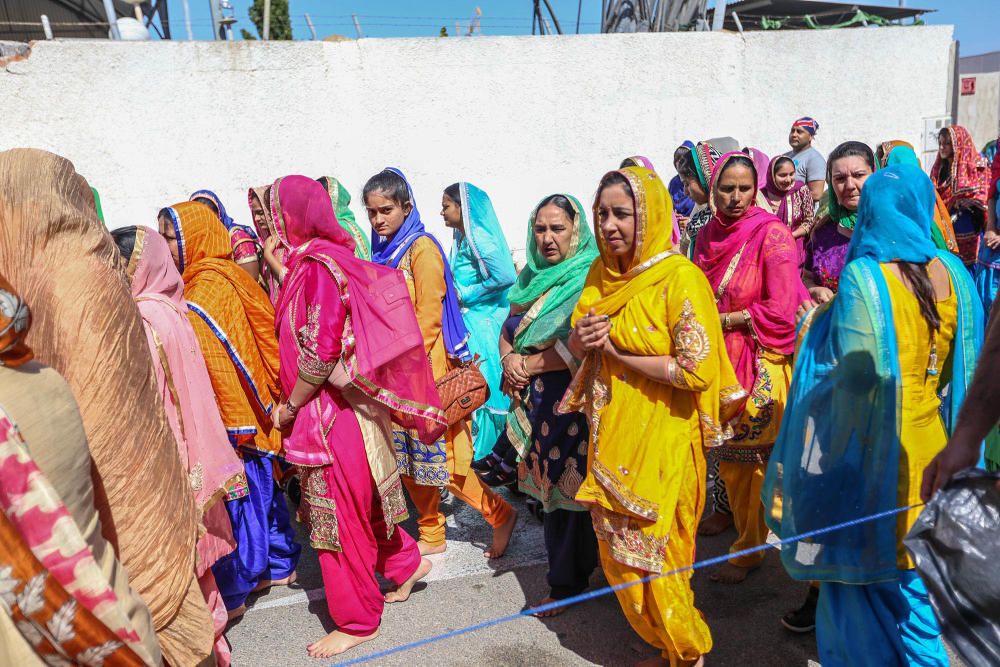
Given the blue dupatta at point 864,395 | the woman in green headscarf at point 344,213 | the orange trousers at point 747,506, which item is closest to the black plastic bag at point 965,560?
the blue dupatta at point 864,395

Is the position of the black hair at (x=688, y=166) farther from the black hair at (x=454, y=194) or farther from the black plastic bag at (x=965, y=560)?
the black plastic bag at (x=965, y=560)

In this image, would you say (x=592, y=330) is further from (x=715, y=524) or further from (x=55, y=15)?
(x=55, y=15)

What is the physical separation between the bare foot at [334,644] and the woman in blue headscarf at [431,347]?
0.91 m

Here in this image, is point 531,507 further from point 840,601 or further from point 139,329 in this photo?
point 139,329

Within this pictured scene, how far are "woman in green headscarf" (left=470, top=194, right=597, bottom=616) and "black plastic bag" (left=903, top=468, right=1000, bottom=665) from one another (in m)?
1.68

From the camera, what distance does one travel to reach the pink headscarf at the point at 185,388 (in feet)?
8.98

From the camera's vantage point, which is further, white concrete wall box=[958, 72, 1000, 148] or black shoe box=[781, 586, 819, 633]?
white concrete wall box=[958, 72, 1000, 148]

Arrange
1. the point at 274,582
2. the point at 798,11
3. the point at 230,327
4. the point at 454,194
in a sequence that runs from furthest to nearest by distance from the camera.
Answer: the point at 798,11
the point at 454,194
the point at 274,582
the point at 230,327

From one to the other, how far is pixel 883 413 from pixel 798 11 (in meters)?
11.0

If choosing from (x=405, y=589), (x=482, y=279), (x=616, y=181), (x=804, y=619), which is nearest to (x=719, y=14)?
(x=482, y=279)

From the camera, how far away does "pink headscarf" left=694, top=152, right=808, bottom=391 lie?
3.56 m

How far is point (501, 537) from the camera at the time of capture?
4078 millimetres

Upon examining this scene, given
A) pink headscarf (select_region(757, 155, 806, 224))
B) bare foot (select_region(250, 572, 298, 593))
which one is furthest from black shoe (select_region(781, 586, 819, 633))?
pink headscarf (select_region(757, 155, 806, 224))

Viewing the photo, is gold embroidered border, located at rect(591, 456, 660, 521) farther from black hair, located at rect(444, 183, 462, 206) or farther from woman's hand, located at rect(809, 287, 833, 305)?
black hair, located at rect(444, 183, 462, 206)
